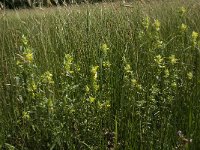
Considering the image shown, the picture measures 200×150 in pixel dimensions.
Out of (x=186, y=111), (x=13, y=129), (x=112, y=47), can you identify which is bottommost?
(x=13, y=129)

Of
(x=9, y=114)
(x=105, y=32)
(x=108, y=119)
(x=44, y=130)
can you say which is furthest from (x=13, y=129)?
(x=105, y=32)

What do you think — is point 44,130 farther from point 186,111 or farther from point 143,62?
point 143,62

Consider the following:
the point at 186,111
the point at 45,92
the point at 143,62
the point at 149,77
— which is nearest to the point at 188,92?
the point at 186,111

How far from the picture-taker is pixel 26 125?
207 cm

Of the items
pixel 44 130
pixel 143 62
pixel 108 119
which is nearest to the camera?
pixel 44 130

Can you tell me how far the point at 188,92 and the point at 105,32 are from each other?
1132 millimetres

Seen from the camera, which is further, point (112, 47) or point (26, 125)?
point (112, 47)

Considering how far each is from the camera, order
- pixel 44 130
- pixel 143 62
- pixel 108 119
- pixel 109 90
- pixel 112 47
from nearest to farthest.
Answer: pixel 44 130 → pixel 108 119 → pixel 109 90 → pixel 143 62 → pixel 112 47

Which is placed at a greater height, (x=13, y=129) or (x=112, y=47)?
(x=112, y=47)

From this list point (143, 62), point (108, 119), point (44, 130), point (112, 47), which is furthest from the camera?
point (112, 47)

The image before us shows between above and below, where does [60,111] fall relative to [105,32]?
below

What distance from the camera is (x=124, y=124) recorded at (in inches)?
76.5

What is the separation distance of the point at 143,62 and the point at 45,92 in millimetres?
879

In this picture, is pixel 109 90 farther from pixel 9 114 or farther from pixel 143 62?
pixel 9 114
